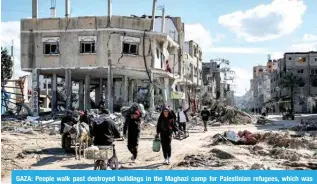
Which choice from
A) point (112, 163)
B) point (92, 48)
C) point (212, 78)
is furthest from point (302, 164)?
point (212, 78)

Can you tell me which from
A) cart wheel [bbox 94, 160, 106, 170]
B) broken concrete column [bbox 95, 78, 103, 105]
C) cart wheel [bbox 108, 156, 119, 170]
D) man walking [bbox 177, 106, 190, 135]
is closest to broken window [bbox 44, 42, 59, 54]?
broken concrete column [bbox 95, 78, 103, 105]

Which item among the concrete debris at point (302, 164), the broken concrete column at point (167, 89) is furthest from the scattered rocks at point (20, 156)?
the broken concrete column at point (167, 89)

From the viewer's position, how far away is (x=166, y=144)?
39.4ft

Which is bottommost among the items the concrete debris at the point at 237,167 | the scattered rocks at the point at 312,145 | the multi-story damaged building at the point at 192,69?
the scattered rocks at the point at 312,145

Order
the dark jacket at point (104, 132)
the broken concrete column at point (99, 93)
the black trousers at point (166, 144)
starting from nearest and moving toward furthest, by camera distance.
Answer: the dark jacket at point (104, 132), the black trousers at point (166, 144), the broken concrete column at point (99, 93)

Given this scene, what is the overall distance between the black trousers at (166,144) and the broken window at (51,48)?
22.6 m

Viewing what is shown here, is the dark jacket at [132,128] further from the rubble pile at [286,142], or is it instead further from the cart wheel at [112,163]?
the rubble pile at [286,142]

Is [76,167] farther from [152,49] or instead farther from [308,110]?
[308,110]

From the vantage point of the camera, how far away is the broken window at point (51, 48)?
1307 inches

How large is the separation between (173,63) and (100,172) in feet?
114

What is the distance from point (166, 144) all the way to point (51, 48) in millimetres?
23203

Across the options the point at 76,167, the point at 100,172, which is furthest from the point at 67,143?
the point at 100,172

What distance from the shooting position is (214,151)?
42.6 feet

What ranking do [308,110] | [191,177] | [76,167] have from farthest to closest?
[308,110] < [76,167] < [191,177]
